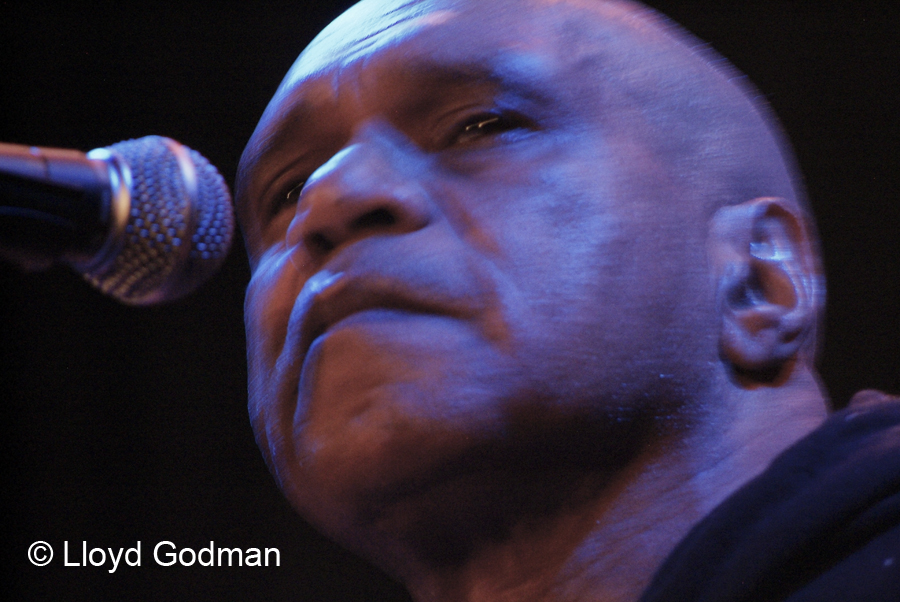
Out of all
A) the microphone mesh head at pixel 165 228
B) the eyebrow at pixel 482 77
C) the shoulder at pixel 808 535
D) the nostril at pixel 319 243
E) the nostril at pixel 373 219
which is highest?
the eyebrow at pixel 482 77

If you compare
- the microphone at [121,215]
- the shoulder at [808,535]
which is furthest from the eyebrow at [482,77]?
the shoulder at [808,535]

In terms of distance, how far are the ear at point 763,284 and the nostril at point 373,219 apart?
336 mm

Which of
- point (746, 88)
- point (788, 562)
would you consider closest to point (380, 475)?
point (788, 562)

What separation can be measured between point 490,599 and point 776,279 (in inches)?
17.7

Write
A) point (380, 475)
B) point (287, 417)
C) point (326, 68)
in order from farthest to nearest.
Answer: point (326, 68)
point (287, 417)
point (380, 475)

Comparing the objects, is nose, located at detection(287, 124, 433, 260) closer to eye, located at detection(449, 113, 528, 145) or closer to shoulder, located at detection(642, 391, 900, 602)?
eye, located at detection(449, 113, 528, 145)

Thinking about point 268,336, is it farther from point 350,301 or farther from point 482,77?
point 482,77

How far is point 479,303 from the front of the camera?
2.93ft

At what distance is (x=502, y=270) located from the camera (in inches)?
35.9

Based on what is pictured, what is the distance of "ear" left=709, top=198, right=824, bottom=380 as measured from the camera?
98 cm

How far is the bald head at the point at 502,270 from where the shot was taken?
88 centimetres

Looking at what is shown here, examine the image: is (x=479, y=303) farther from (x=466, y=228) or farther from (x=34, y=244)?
(x=34, y=244)

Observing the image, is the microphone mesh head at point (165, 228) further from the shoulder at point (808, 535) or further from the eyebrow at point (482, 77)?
the shoulder at point (808, 535)

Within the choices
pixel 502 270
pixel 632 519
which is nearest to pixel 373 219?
pixel 502 270
